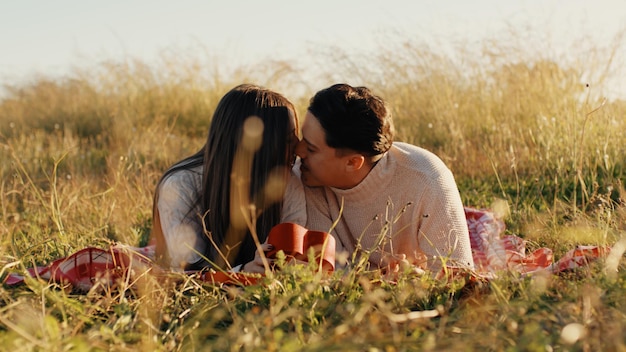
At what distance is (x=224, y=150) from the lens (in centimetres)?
327

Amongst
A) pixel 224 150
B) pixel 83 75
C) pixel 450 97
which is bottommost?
pixel 83 75

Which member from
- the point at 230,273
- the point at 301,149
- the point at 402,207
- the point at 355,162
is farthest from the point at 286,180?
the point at 230,273

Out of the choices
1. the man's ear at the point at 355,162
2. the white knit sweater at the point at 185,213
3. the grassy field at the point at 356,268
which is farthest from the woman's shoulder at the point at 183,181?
the man's ear at the point at 355,162

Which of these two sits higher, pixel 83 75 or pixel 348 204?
pixel 348 204

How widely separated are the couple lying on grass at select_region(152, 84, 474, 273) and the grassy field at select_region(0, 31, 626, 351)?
0.41 meters

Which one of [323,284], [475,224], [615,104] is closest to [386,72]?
[615,104]

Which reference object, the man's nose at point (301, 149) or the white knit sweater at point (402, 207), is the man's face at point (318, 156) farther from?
the white knit sweater at point (402, 207)

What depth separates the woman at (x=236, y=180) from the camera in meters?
3.23

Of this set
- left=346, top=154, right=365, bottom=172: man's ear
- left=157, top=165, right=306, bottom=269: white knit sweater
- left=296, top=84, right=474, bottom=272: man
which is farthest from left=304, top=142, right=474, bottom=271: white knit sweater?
left=157, top=165, right=306, bottom=269: white knit sweater

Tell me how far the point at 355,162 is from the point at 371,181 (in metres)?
0.17

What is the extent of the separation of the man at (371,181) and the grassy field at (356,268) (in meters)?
0.63

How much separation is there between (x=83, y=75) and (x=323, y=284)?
8.37 meters

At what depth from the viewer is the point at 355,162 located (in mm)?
3465

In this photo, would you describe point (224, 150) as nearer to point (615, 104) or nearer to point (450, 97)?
point (615, 104)
